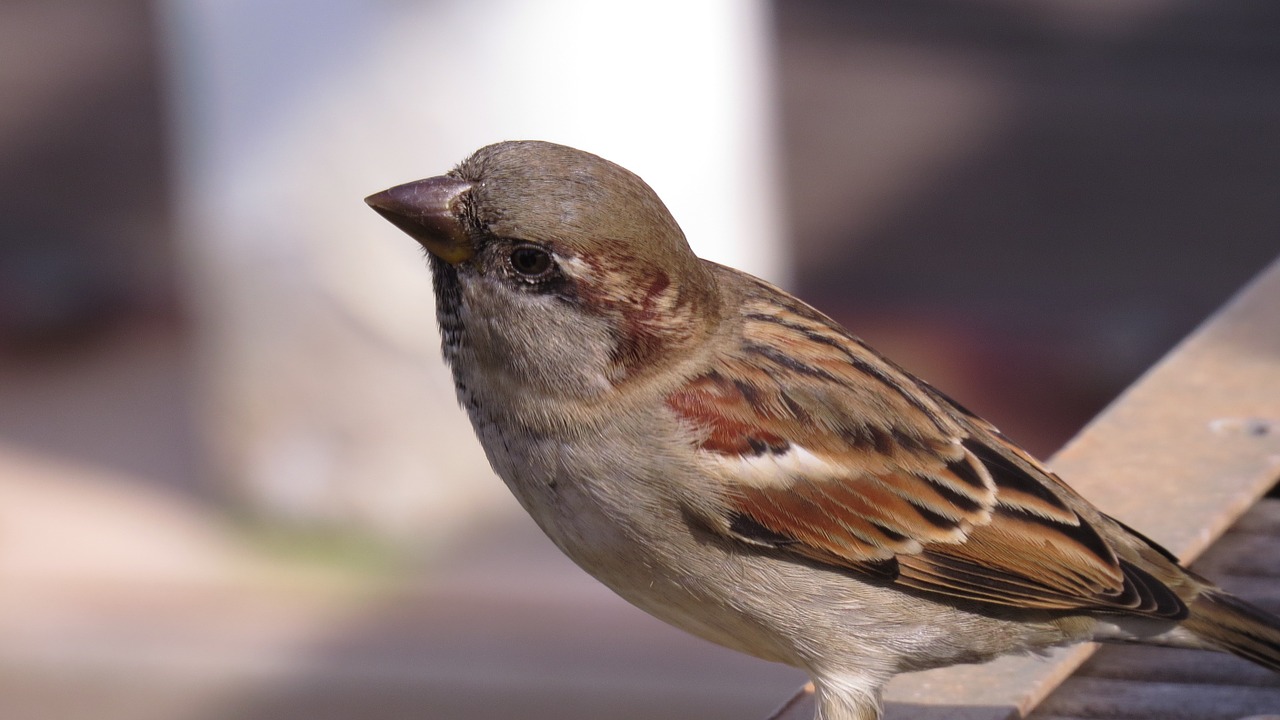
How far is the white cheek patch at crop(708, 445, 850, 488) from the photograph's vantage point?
2297mm

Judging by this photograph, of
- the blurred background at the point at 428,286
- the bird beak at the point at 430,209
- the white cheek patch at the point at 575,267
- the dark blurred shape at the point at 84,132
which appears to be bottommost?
the white cheek patch at the point at 575,267

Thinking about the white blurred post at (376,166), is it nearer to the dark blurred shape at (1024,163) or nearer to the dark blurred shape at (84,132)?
the dark blurred shape at (1024,163)

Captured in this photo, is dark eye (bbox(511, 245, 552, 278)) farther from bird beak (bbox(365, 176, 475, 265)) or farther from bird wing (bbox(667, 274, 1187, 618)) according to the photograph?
bird wing (bbox(667, 274, 1187, 618))

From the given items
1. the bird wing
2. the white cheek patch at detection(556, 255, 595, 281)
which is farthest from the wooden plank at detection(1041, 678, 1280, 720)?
the white cheek patch at detection(556, 255, 595, 281)

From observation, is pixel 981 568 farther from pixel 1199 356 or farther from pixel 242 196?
pixel 242 196

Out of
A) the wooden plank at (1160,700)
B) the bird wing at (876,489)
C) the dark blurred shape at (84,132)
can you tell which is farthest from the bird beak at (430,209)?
the dark blurred shape at (84,132)

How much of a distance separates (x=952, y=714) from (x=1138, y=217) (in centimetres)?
648

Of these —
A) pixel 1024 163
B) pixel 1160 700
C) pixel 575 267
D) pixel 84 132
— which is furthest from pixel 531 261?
pixel 84 132

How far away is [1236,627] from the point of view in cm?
236

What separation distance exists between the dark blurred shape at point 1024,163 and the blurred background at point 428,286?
0.05 feet

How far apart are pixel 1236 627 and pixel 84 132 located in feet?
28.1

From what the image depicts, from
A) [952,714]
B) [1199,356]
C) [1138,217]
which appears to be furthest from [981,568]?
[1138,217]

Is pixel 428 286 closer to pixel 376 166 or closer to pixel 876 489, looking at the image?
pixel 376 166

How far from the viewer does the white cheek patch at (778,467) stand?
7.54 feet
